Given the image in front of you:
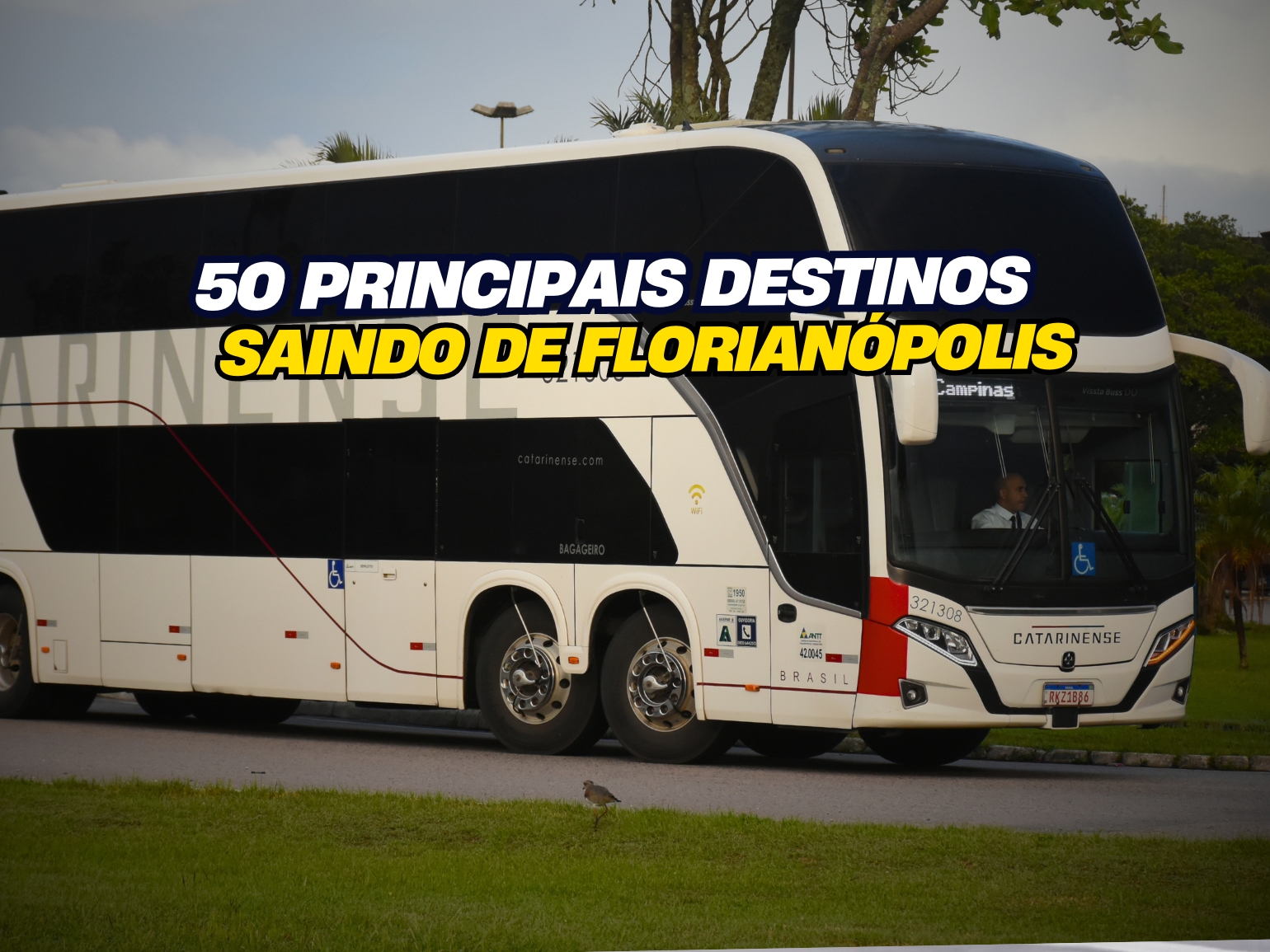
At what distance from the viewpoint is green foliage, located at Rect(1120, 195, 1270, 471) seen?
46469 millimetres

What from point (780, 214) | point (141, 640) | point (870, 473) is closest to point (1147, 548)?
point (870, 473)

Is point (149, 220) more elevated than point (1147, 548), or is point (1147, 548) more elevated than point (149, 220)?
point (149, 220)

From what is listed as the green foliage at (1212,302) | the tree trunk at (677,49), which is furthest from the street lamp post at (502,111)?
the green foliage at (1212,302)

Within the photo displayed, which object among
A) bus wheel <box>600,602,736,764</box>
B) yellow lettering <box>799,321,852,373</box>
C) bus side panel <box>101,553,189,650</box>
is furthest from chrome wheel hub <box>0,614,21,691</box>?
yellow lettering <box>799,321,852,373</box>

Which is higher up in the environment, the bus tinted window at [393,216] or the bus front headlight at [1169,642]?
the bus tinted window at [393,216]

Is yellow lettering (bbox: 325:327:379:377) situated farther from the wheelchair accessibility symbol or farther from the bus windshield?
the wheelchair accessibility symbol

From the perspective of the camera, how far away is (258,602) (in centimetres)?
1716

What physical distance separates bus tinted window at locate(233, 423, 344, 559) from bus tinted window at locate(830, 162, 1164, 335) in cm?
507

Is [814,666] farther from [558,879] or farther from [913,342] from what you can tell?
[558,879]

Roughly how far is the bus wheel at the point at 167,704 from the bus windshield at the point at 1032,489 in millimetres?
9178

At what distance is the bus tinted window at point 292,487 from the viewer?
1670cm

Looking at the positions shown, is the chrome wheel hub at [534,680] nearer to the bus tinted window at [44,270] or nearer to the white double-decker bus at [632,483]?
the white double-decker bus at [632,483]

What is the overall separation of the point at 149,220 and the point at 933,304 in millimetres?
7854

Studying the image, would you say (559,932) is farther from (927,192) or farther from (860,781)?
(927,192)
